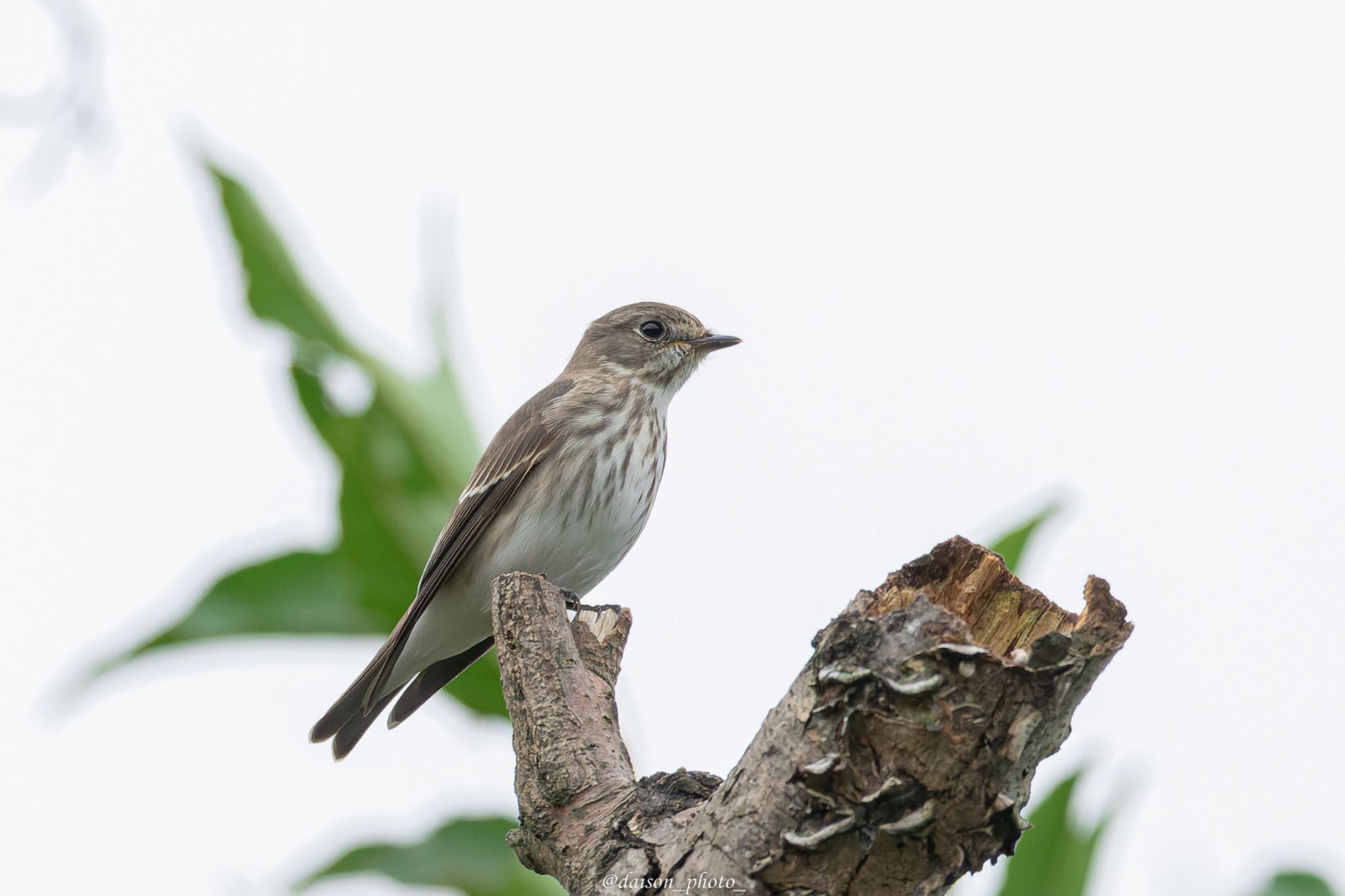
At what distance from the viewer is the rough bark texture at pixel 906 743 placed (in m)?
2.78

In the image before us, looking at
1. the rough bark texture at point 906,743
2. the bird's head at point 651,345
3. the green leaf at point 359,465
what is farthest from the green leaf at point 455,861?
the bird's head at point 651,345

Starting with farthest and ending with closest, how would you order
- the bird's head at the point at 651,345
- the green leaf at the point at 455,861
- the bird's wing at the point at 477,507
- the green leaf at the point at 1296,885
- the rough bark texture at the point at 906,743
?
the bird's head at the point at 651,345
the bird's wing at the point at 477,507
the green leaf at the point at 455,861
the green leaf at the point at 1296,885
the rough bark texture at the point at 906,743

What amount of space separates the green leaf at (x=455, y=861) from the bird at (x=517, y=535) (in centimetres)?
106

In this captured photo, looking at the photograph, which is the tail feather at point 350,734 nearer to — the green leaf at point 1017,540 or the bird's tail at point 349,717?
the bird's tail at point 349,717

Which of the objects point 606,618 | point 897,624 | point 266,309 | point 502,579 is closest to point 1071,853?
point 606,618

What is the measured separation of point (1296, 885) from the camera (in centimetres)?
501

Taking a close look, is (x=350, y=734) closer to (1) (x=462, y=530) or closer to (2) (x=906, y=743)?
(1) (x=462, y=530)

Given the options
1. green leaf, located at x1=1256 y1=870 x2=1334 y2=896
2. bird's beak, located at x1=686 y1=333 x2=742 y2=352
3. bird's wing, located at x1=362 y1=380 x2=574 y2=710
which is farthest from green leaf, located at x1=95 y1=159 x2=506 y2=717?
green leaf, located at x1=1256 y1=870 x2=1334 y2=896

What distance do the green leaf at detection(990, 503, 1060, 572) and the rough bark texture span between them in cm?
217

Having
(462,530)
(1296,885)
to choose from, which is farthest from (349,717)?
(1296,885)

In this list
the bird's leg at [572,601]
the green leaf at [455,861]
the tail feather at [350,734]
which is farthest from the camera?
the tail feather at [350,734]

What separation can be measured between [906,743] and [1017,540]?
2571mm

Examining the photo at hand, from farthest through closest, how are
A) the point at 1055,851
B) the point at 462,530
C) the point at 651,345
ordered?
the point at 651,345 < the point at 462,530 < the point at 1055,851

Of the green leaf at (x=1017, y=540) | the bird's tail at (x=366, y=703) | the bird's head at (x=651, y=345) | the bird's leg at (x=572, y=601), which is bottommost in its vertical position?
the bird's tail at (x=366, y=703)
